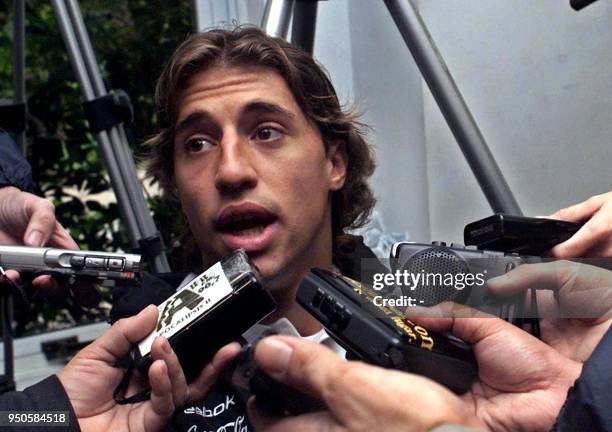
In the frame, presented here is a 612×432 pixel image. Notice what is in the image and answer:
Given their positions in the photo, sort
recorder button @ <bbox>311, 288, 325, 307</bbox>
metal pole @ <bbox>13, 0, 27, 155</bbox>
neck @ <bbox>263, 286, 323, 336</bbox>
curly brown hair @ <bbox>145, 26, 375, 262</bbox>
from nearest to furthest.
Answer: recorder button @ <bbox>311, 288, 325, 307</bbox> → neck @ <bbox>263, 286, 323, 336</bbox> → curly brown hair @ <bbox>145, 26, 375, 262</bbox> → metal pole @ <bbox>13, 0, 27, 155</bbox>

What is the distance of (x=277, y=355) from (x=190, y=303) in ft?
0.72

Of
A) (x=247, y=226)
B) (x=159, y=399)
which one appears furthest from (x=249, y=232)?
(x=159, y=399)

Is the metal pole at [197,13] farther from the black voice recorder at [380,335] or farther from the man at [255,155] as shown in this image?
the black voice recorder at [380,335]

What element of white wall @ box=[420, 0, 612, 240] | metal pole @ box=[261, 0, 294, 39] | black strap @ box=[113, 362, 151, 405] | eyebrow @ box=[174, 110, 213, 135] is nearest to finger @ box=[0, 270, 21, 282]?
black strap @ box=[113, 362, 151, 405]

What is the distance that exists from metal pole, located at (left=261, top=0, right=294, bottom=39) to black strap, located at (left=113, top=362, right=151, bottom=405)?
625 millimetres

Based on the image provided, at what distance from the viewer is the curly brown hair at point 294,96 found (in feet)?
3.70

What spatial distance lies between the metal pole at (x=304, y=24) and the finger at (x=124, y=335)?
66 cm

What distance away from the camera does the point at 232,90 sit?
1.07 metres

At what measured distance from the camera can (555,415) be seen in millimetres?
662

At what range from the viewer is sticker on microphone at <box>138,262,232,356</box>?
68 centimetres

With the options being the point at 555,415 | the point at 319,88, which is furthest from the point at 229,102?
the point at 555,415

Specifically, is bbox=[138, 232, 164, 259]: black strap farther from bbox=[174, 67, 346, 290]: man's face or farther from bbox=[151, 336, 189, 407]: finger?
bbox=[151, 336, 189, 407]: finger

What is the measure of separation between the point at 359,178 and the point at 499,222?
0.64 meters

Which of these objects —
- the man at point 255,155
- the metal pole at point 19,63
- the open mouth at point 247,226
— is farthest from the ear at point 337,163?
the metal pole at point 19,63
